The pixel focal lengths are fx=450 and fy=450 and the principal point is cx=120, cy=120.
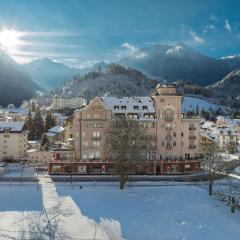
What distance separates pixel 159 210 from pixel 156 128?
4106 cm

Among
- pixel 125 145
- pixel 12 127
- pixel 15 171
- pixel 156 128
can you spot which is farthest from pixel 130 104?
pixel 12 127

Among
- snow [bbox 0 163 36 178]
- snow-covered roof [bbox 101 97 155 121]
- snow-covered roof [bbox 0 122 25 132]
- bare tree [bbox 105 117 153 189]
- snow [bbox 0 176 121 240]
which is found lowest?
snow [bbox 0 176 121 240]

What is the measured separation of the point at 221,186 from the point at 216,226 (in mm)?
30355

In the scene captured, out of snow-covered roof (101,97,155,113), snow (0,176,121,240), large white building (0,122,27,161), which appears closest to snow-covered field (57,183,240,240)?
snow (0,176,121,240)

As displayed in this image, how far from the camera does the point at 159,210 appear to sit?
63562 millimetres

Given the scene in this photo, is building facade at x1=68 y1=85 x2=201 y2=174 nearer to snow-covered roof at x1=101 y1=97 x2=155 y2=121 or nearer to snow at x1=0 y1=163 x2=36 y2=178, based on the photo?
snow-covered roof at x1=101 y1=97 x2=155 y2=121

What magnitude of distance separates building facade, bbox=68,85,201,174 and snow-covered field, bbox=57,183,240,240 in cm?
1677

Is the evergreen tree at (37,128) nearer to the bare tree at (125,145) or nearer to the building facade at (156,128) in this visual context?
the building facade at (156,128)

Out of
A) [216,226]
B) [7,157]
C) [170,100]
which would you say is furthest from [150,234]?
[7,157]

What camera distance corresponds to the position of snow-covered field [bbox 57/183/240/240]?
51.9 meters

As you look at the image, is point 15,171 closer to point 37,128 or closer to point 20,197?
point 20,197

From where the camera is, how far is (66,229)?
171ft

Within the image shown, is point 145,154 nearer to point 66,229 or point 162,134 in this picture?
point 162,134

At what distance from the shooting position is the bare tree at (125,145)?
3356 inches
